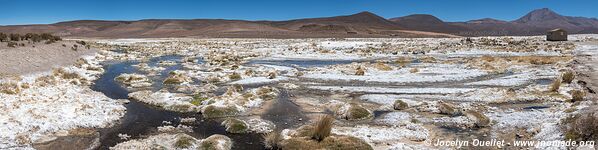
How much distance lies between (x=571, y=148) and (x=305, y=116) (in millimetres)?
7780

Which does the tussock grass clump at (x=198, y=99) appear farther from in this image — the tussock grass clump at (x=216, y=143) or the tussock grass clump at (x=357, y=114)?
the tussock grass clump at (x=357, y=114)

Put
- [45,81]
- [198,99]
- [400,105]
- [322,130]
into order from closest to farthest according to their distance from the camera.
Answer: [322,130] → [400,105] → [198,99] → [45,81]

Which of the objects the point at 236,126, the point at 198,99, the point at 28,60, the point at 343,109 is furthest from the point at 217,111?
the point at 28,60

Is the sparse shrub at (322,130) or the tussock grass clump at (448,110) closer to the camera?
the sparse shrub at (322,130)

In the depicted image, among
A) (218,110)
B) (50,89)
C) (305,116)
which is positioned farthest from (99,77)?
(305,116)

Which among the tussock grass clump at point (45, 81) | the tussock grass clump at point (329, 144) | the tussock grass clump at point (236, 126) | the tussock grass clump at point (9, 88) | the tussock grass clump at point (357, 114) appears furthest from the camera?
the tussock grass clump at point (45, 81)

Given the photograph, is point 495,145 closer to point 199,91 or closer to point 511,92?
point 511,92

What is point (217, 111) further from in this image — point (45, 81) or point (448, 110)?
point (45, 81)

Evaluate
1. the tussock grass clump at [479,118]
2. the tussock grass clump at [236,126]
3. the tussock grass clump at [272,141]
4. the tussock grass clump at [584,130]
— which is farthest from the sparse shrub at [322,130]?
the tussock grass clump at [584,130]

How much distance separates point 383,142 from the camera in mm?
11055

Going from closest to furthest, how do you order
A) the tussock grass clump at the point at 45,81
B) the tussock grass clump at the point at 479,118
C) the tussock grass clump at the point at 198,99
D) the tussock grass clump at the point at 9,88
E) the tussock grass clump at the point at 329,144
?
the tussock grass clump at the point at 329,144 → the tussock grass clump at the point at 479,118 → the tussock grass clump at the point at 9,88 → the tussock grass clump at the point at 198,99 → the tussock grass clump at the point at 45,81

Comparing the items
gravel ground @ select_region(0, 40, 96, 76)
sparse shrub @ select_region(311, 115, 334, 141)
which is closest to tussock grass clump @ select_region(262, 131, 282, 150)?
sparse shrub @ select_region(311, 115, 334, 141)

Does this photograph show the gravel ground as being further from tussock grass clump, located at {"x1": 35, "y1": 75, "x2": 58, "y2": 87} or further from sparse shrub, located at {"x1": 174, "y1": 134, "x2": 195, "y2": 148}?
sparse shrub, located at {"x1": 174, "y1": 134, "x2": 195, "y2": 148}

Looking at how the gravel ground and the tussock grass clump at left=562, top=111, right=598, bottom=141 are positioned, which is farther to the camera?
the gravel ground
